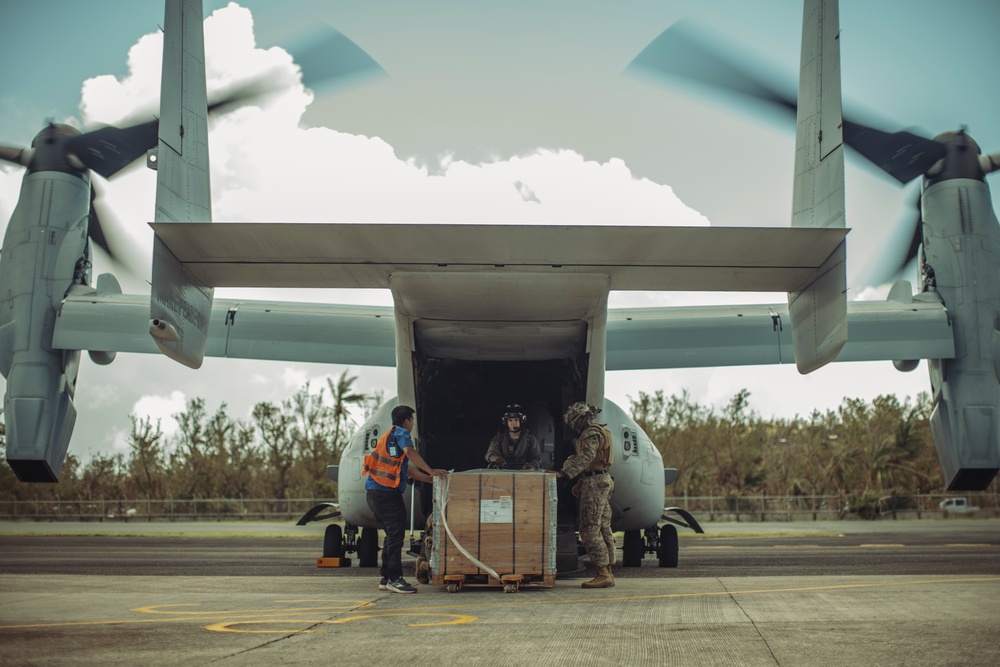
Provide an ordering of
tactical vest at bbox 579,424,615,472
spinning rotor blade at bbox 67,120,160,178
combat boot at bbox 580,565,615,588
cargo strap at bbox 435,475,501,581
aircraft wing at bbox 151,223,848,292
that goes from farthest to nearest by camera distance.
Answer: spinning rotor blade at bbox 67,120,160,178 → tactical vest at bbox 579,424,615,472 → combat boot at bbox 580,565,615,588 → cargo strap at bbox 435,475,501,581 → aircraft wing at bbox 151,223,848,292

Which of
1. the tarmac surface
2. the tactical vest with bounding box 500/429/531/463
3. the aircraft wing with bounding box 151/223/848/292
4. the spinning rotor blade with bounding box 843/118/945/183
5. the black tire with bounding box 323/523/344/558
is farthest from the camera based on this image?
the spinning rotor blade with bounding box 843/118/945/183

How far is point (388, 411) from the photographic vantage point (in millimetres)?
10680

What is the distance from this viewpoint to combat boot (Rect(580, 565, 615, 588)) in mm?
8492

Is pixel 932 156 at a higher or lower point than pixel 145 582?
higher

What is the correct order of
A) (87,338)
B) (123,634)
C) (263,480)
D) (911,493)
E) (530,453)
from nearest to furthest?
(123,634) → (530,453) → (87,338) → (911,493) → (263,480)

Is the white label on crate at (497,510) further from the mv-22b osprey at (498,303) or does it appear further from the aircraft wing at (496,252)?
the aircraft wing at (496,252)

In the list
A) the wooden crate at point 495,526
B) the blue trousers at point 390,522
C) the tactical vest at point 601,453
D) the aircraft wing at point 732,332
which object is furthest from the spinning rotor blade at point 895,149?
the blue trousers at point 390,522

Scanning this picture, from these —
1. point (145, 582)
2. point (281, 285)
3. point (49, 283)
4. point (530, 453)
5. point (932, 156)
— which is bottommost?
point (145, 582)

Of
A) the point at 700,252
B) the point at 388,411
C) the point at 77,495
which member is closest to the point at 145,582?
the point at 388,411

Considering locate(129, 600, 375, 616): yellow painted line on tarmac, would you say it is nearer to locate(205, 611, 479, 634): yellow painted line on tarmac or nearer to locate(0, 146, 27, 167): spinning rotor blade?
locate(205, 611, 479, 634): yellow painted line on tarmac

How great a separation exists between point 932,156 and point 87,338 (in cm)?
1212

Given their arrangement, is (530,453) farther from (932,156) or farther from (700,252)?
(932,156)

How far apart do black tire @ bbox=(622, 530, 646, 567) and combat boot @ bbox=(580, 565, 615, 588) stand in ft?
12.4

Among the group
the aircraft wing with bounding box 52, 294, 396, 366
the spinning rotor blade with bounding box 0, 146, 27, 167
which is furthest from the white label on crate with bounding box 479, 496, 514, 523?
the spinning rotor blade with bounding box 0, 146, 27, 167
